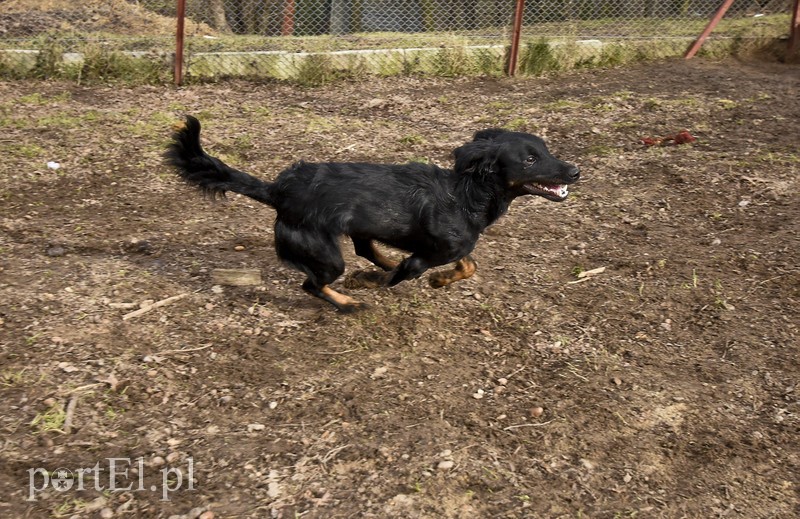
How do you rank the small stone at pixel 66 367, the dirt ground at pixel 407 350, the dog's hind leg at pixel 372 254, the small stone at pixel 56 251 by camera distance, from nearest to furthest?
the dirt ground at pixel 407 350, the small stone at pixel 66 367, the dog's hind leg at pixel 372 254, the small stone at pixel 56 251

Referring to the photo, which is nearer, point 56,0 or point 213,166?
point 213,166

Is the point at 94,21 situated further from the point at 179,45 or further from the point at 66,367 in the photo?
the point at 66,367

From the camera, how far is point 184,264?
5777 millimetres

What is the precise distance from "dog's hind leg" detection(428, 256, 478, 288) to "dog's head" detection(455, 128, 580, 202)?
610mm

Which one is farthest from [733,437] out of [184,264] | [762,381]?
[184,264]

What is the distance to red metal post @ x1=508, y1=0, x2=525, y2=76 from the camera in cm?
1072

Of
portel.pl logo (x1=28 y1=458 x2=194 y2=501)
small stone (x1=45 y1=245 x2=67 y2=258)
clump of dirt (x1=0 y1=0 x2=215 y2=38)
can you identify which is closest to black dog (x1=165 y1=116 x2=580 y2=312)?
small stone (x1=45 y1=245 x2=67 y2=258)

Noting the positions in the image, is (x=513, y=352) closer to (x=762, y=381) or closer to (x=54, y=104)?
(x=762, y=381)

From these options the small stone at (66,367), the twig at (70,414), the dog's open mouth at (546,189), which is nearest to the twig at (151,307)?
the small stone at (66,367)

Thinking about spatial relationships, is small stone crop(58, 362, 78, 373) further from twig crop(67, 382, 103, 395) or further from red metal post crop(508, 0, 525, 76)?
red metal post crop(508, 0, 525, 76)

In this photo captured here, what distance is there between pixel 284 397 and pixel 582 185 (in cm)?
414

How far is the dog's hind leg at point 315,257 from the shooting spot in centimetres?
486

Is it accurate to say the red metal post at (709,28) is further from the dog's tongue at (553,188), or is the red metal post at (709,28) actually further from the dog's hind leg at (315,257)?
the dog's hind leg at (315,257)

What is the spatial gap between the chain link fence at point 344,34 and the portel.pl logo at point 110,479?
721 cm
